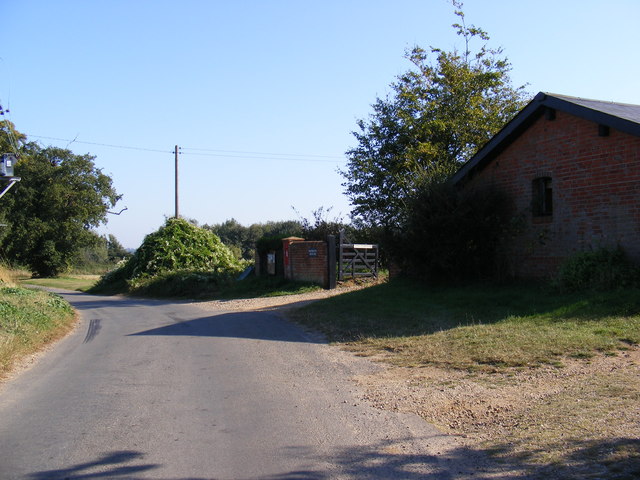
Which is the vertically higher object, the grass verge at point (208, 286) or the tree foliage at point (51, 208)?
the tree foliage at point (51, 208)

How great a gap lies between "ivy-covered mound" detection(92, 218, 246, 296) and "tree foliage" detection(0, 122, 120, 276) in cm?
2001

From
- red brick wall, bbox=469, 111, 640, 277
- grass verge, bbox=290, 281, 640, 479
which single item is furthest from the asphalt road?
red brick wall, bbox=469, 111, 640, 277

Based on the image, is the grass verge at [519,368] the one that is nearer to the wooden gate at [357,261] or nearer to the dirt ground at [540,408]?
the dirt ground at [540,408]

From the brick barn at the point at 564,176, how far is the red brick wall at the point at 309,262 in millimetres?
7791

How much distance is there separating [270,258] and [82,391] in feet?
61.7

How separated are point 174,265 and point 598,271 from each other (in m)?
22.5

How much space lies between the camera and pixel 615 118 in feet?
39.5

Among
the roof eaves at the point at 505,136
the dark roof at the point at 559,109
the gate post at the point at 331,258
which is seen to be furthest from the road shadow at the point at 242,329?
the gate post at the point at 331,258

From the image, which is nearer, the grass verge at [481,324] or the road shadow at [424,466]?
the road shadow at [424,466]

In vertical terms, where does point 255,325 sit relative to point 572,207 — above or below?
below

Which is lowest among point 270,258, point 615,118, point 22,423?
point 22,423

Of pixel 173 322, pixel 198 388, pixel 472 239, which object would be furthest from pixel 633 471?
pixel 173 322

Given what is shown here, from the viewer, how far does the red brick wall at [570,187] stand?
12.2 meters

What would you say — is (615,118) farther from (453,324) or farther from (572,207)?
(453,324)
